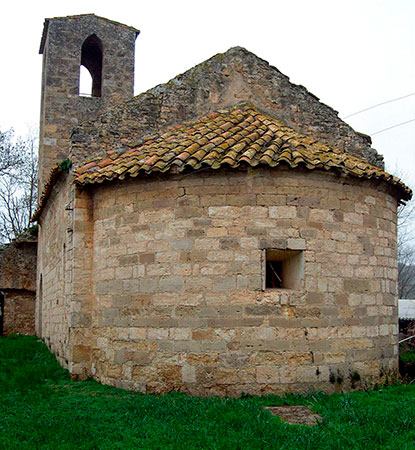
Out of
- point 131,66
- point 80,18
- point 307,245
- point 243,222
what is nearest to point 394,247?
point 307,245

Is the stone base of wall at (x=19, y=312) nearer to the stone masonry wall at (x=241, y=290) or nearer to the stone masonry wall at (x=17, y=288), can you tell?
the stone masonry wall at (x=17, y=288)

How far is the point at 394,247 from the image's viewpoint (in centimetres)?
864

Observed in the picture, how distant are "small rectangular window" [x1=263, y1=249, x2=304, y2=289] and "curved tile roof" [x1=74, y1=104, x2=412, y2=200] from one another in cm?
122

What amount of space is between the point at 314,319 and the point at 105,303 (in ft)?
10.2

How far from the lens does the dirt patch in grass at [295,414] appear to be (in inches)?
234

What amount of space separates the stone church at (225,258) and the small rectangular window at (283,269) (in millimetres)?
22

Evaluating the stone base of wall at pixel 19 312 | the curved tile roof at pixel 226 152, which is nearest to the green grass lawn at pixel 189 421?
the curved tile roof at pixel 226 152

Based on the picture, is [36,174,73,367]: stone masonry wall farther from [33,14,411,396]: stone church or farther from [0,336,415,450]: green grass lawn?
[0,336,415,450]: green grass lawn

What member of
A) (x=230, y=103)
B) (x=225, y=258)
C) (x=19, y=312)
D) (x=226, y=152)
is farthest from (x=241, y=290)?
(x=19, y=312)

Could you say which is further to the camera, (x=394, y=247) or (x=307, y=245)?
(x=394, y=247)

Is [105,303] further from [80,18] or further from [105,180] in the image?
[80,18]

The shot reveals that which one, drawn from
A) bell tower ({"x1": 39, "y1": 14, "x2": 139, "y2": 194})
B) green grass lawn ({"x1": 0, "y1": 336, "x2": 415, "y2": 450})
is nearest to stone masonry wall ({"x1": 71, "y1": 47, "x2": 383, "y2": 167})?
green grass lawn ({"x1": 0, "y1": 336, "x2": 415, "y2": 450})

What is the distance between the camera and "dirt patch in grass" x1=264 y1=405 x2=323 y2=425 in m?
5.93

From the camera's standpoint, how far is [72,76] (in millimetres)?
15516
